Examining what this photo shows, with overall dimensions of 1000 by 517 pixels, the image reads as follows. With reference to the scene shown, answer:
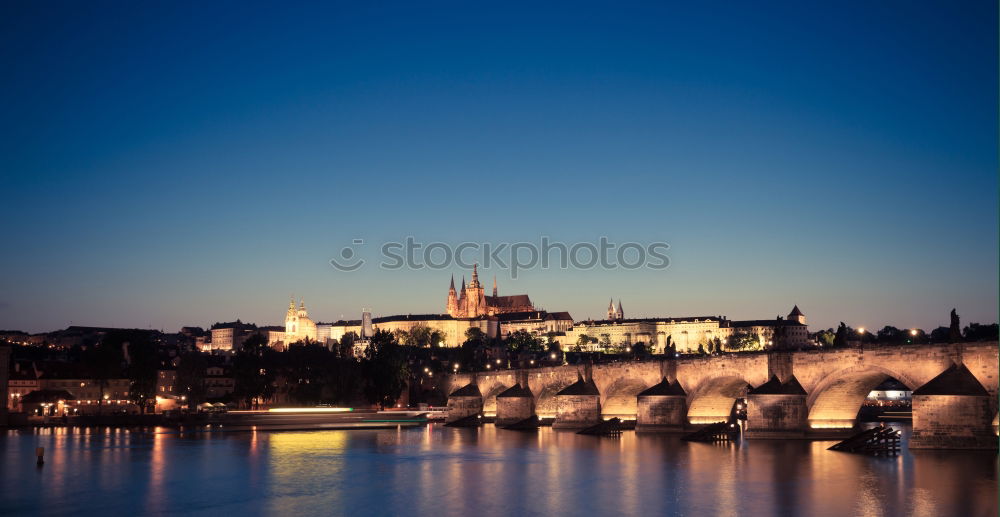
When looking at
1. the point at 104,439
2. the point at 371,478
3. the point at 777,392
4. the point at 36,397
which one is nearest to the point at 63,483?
the point at 371,478

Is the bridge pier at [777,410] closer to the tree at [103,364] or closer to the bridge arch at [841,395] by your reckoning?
the bridge arch at [841,395]

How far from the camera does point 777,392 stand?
5150 centimetres

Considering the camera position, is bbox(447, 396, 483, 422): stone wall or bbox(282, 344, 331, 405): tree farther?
bbox(282, 344, 331, 405): tree

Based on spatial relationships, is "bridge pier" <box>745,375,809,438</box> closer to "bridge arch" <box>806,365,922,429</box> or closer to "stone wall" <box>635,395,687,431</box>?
"bridge arch" <box>806,365,922,429</box>

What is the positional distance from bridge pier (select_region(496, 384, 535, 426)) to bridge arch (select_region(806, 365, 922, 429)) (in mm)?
33052

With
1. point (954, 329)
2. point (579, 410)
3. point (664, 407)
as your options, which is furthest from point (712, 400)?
point (954, 329)

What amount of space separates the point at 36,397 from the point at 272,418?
22759mm

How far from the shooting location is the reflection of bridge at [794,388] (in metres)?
41.1

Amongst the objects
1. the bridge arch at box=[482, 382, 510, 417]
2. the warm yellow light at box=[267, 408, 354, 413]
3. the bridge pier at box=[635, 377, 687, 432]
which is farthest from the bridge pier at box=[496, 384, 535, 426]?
the warm yellow light at box=[267, 408, 354, 413]

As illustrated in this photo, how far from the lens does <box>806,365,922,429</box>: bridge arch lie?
1913 inches

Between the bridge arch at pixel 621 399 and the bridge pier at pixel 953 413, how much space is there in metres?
27.2

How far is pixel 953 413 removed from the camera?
41.0 m

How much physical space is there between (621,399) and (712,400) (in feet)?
36.3

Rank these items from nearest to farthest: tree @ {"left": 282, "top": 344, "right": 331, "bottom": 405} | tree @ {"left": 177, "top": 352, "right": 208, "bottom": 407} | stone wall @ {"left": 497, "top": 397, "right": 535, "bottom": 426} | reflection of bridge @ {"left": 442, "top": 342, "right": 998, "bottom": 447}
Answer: reflection of bridge @ {"left": 442, "top": 342, "right": 998, "bottom": 447}
stone wall @ {"left": 497, "top": 397, "right": 535, "bottom": 426}
tree @ {"left": 177, "top": 352, "right": 208, "bottom": 407}
tree @ {"left": 282, "top": 344, "right": 331, "bottom": 405}
